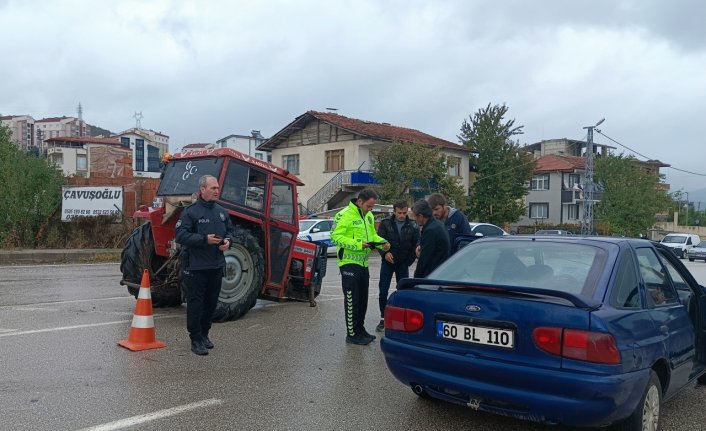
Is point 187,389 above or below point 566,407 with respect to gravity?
below

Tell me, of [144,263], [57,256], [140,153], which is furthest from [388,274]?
[140,153]

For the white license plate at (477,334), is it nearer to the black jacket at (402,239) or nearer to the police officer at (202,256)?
the police officer at (202,256)

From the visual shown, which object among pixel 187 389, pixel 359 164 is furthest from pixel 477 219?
pixel 187 389

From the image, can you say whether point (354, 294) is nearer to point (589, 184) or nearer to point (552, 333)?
point (552, 333)

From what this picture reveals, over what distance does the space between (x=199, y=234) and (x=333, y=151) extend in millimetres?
36046

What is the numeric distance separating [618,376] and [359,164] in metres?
36.9

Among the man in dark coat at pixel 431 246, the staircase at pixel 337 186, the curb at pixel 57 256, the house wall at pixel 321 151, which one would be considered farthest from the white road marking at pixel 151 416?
the house wall at pixel 321 151

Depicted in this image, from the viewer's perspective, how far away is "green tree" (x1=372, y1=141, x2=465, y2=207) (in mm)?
33375

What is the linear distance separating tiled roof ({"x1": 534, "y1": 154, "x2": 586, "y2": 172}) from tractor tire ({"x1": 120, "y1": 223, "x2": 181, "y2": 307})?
52956mm

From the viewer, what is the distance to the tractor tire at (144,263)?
8.41 m

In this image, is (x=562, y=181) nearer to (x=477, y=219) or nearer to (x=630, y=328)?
(x=477, y=219)

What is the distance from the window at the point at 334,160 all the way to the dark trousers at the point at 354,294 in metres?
34.6

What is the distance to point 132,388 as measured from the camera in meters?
4.94

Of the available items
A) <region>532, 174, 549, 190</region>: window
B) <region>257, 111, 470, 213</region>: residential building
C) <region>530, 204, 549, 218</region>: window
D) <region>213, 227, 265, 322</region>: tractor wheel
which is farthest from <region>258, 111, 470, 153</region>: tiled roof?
<region>213, 227, 265, 322</region>: tractor wheel
